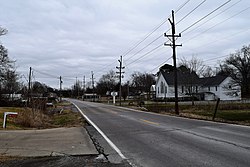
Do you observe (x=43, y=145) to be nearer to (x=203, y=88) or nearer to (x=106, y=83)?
(x=203, y=88)

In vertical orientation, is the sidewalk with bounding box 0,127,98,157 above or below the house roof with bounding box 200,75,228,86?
below

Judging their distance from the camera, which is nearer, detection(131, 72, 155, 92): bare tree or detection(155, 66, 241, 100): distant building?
detection(155, 66, 241, 100): distant building

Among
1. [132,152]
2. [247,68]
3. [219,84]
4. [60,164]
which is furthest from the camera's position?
[219,84]

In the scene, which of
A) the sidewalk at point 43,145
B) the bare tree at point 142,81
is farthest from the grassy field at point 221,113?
the bare tree at point 142,81

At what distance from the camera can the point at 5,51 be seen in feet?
141

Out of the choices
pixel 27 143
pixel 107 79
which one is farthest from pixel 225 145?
pixel 107 79

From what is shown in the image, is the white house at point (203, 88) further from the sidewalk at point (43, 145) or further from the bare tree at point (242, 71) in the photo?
the sidewalk at point (43, 145)

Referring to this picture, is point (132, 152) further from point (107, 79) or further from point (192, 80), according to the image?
point (107, 79)

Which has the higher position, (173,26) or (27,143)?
(173,26)

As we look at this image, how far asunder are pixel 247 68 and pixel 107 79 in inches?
3481

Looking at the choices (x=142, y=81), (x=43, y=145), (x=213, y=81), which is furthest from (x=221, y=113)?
(x=142, y=81)

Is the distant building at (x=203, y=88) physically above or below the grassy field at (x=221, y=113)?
above

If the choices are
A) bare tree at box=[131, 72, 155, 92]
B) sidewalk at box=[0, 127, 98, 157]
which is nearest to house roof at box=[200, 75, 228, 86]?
bare tree at box=[131, 72, 155, 92]

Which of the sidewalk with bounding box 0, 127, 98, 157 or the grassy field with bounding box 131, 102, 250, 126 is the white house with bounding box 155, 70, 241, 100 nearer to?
the grassy field with bounding box 131, 102, 250, 126
